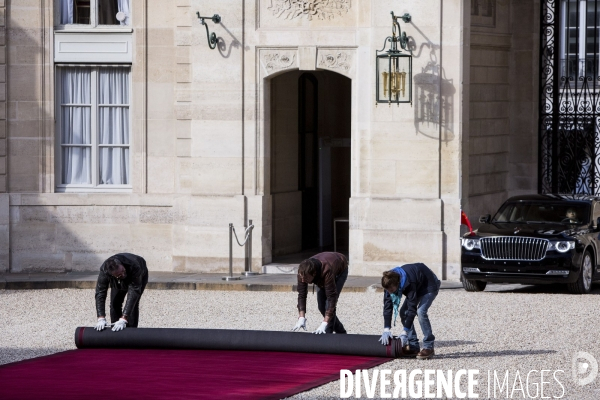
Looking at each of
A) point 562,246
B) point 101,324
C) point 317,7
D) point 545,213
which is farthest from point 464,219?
point 101,324

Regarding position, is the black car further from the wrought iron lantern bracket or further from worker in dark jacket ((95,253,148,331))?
worker in dark jacket ((95,253,148,331))

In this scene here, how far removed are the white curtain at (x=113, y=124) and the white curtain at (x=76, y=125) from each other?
0.22 m

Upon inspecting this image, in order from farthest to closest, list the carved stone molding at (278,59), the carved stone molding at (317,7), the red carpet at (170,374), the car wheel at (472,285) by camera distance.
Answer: the carved stone molding at (278,59), the carved stone molding at (317,7), the car wheel at (472,285), the red carpet at (170,374)

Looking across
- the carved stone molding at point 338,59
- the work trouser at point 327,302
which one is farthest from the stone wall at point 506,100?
the work trouser at point 327,302

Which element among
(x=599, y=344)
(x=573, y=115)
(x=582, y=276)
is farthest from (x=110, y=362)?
(x=573, y=115)

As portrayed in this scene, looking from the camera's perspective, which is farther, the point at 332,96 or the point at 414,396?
the point at 332,96

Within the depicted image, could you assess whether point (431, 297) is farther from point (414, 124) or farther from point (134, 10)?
point (134, 10)

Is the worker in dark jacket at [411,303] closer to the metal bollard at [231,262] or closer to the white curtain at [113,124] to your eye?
the metal bollard at [231,262]

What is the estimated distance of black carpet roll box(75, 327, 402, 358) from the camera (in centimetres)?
1397

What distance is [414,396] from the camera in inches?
470

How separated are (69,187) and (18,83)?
1.95 m

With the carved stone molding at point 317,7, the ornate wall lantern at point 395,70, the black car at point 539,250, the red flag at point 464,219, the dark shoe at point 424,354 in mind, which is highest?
the carved stone molding at point 317,7

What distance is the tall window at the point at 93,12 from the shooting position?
74.9 ft

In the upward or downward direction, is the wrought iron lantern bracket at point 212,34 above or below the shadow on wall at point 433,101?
above
